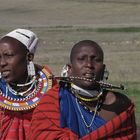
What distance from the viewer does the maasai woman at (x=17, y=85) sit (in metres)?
4.89

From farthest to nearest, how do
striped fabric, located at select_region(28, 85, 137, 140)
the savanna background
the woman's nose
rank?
the savanna background, the woman's nose, striped fabric, located at select_region(28, 85, 137, 140)

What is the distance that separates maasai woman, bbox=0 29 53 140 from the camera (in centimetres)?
489

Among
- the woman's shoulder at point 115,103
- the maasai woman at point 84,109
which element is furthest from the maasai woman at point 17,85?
the woman's shoulder at point 115,103

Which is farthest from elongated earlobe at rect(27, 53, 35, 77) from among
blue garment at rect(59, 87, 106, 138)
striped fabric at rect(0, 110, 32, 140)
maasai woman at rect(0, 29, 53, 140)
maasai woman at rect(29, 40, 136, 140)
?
blue garment at rect(59, 87, 106, 138)

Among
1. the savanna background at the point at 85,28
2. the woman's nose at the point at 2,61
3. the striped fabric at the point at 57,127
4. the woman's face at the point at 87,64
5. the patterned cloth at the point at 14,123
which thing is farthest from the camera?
the savanna background at the point at 85,28

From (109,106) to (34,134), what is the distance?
490 millimetres

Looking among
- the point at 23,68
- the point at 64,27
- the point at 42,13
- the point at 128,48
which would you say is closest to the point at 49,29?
the point at 64,27

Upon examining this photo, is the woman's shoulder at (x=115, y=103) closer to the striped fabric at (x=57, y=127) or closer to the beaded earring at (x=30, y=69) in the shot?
the striped fabric at (x=57, y=127)

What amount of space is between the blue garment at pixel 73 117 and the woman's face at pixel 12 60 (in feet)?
2.32

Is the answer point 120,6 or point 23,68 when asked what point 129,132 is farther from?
point 120,6

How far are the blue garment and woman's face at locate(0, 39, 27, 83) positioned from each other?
2.32ft

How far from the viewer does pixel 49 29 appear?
2992 centimetres

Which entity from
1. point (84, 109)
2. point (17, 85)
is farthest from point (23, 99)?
point (84, 109)

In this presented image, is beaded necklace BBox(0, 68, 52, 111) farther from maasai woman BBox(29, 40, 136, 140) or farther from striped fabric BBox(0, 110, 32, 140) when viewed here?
maasai woman BBox(29, 40, 136, 140)
